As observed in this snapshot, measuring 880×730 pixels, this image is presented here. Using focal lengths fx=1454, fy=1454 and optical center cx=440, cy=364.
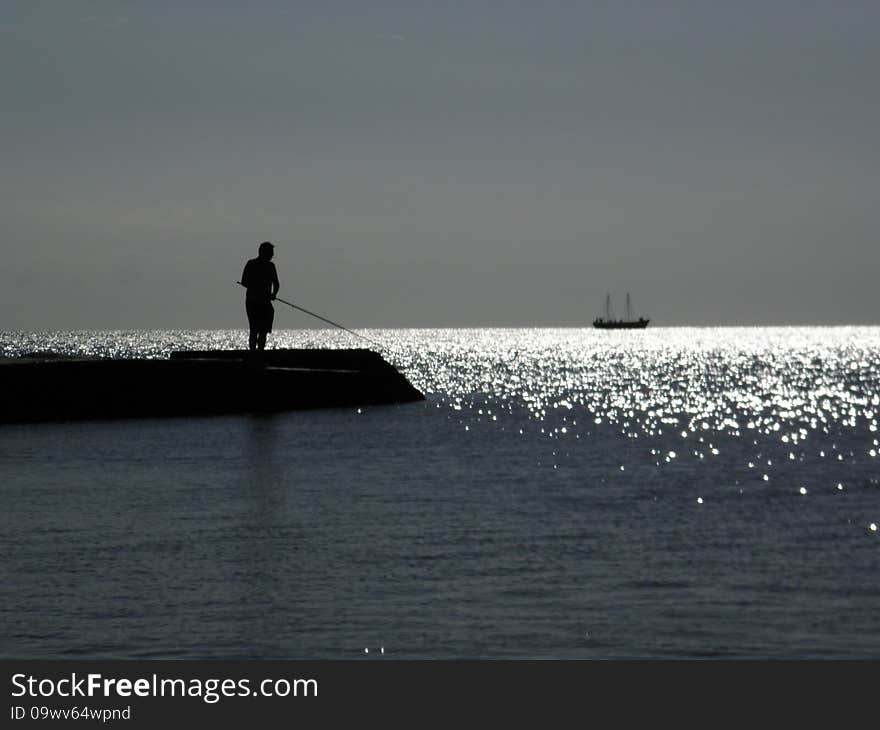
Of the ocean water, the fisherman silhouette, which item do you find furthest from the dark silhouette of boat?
the fisherman silhouette

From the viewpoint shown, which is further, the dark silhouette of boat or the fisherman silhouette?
the dark silhouette of boat

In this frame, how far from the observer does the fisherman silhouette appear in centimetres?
3381

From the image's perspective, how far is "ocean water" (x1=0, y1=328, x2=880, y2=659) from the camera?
37.5 feet

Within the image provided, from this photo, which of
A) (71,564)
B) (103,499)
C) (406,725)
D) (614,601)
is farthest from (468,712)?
(103,499)

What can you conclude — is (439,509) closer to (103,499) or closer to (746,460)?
(103,499)

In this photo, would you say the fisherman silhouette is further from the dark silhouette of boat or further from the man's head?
the dark silhouette of boat

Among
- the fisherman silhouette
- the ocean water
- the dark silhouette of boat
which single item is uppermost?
the fisherman silhouette

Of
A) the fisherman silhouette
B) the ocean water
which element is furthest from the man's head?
the ocean water

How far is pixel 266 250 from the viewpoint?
33438mm

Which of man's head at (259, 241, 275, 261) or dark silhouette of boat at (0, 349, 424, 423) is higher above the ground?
man's head at (259, 241, 275, 261)

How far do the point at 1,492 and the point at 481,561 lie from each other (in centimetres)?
888

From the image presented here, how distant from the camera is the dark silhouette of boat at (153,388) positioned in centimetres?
3559

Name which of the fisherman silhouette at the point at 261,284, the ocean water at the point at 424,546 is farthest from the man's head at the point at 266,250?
the ocean water at the point at 424,546

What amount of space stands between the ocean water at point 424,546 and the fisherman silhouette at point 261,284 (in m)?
2.79
